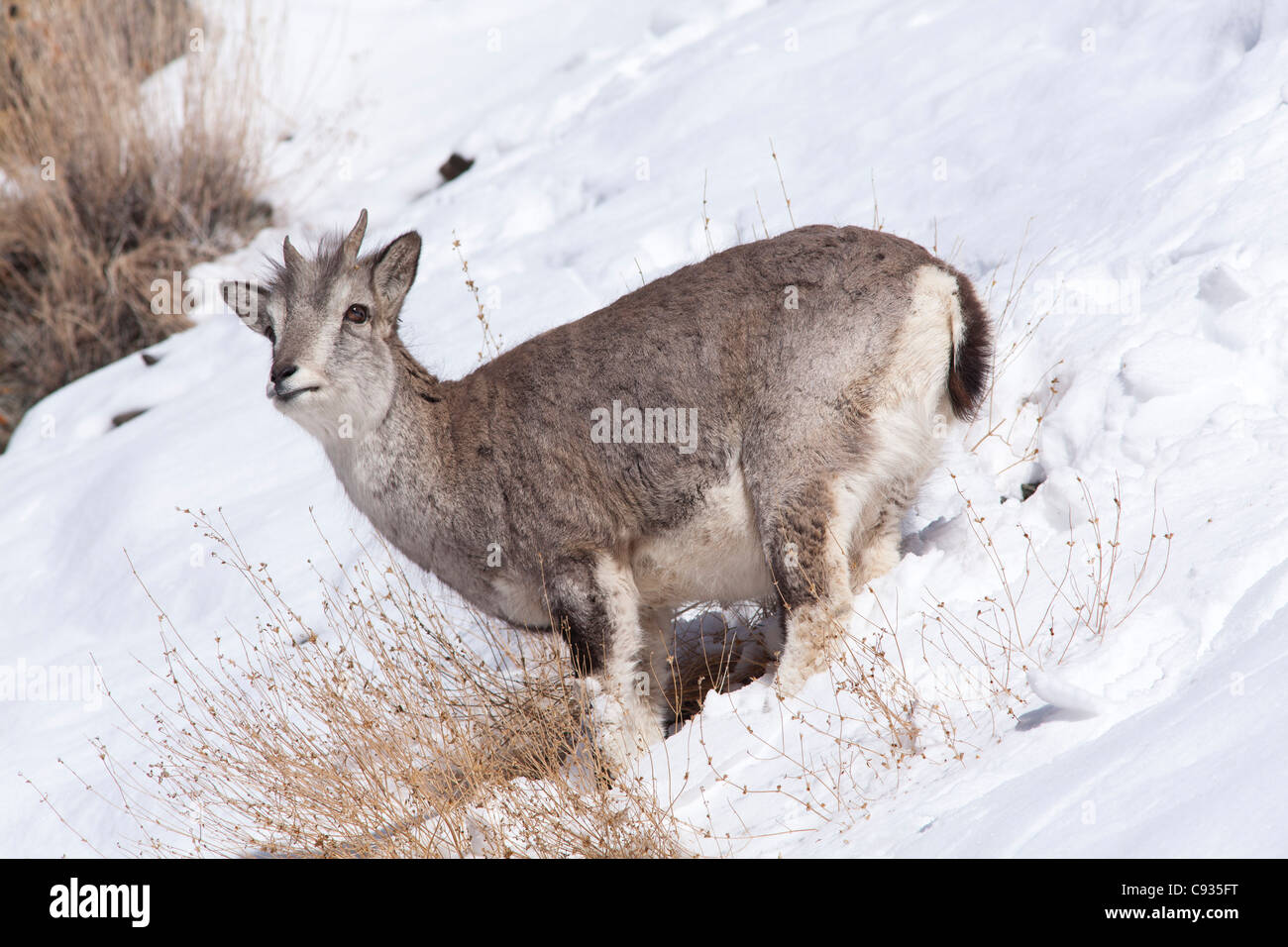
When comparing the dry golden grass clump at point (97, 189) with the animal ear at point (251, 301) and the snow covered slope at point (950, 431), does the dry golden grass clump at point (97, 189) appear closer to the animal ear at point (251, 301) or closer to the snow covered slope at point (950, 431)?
the snow covered slope at point (950, 431)

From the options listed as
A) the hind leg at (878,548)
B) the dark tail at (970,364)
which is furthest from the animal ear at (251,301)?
the dark tail at (970,364)

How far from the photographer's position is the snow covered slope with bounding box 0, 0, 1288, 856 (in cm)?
438

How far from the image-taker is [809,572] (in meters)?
5.39

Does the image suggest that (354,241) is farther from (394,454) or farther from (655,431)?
(655,431)

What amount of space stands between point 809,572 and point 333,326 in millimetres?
2462

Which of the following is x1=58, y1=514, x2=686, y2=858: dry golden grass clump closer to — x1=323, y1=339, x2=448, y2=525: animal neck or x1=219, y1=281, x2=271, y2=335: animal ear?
x1=323, y1=339, x2=448, y2=525: animal neck

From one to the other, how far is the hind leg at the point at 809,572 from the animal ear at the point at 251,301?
2.60 meters

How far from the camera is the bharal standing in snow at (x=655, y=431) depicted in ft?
17.8

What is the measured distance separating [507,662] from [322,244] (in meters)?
2.47

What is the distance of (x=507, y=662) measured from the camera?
23.0 ft

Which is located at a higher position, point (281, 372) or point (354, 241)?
point (354, 241)

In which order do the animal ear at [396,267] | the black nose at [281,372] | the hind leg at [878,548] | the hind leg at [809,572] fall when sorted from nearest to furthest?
the hind leg at [809,572]
the black nose at [281,372]
the hind leg at [878,548]
the animal ear at [396,267]

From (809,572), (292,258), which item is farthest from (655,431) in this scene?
(292,258)
